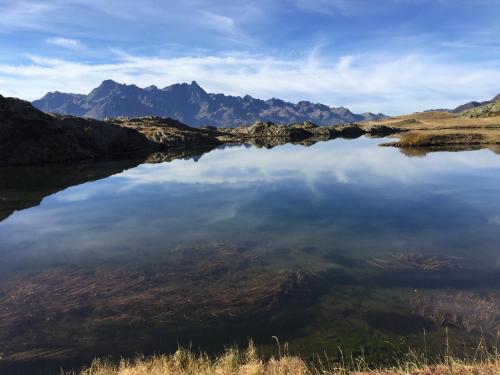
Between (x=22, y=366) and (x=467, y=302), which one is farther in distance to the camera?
(x=467, y=302)

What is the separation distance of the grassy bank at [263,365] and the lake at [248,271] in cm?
71

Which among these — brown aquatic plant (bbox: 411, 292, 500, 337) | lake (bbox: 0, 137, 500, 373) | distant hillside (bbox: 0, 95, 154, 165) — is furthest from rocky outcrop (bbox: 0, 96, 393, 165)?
brown aquatic plant (bbox: 411, 292, 500, 337)

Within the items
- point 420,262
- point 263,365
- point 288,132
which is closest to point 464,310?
point 420,262

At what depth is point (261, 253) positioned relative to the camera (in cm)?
2291

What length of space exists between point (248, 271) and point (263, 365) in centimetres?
828

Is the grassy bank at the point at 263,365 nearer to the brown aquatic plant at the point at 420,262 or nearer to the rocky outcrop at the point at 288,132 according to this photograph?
the brown aquatic plant at the point at 420,262

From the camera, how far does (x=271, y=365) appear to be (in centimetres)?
1193

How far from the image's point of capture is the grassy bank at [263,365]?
10867 millimetres

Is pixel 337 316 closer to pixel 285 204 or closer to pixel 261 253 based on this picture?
pixel 261 253

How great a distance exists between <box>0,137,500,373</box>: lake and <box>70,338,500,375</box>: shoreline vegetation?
608 millimetres

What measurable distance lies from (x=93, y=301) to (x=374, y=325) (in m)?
11.7

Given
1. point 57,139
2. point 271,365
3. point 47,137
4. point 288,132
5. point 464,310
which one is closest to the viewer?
point 271,365

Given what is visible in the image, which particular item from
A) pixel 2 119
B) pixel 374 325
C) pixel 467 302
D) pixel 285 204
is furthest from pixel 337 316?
pixel 2 119

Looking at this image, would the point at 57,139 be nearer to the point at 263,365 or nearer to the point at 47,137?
the point at 47,137
